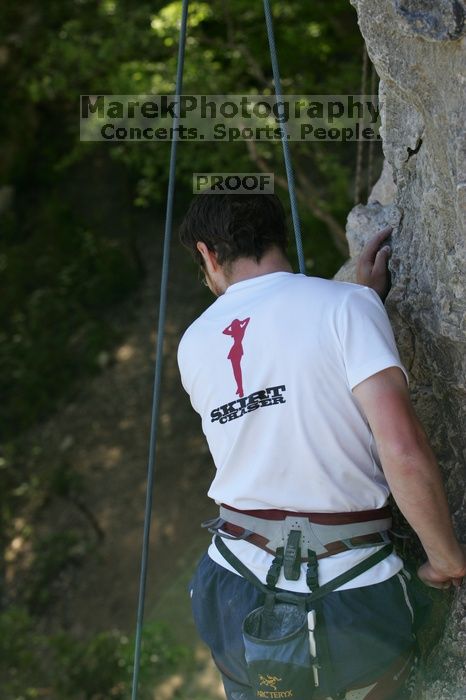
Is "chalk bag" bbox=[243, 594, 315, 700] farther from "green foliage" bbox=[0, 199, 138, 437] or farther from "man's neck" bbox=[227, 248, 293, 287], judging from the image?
→ "green foliage" bbox=[0, 199, 138, 437]

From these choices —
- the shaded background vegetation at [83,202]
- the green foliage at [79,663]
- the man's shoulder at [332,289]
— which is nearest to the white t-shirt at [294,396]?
→ the man's shoulder at [332,289]

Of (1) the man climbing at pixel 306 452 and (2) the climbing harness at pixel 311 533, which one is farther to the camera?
(2) the climbing harness at pixel 311 533

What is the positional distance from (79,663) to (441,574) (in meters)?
4.28

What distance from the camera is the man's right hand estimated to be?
6.56 feet

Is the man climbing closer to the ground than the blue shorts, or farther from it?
farther from it

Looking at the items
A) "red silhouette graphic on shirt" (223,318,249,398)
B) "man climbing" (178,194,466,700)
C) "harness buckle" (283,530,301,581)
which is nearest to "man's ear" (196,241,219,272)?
"man climbing" (178,194,466,700)

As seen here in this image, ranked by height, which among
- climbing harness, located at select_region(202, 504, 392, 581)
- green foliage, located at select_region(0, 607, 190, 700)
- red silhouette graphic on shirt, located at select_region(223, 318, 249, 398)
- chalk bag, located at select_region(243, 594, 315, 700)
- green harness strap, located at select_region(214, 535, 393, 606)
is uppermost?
red silhouette graphic on shirt, located at select_region(223, 318, 249, 398)

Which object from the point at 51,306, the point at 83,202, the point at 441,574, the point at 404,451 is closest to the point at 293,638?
the point at 441,574

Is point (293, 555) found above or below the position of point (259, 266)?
below

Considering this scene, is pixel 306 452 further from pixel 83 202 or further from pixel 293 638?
pixel 83 202

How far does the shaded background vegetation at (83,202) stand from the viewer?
5785 mm

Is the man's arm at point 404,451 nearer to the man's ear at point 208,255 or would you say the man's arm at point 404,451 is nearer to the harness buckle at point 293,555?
the harness buckle at point 293,555

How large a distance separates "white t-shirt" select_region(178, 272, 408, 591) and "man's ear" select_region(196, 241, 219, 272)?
8 cm

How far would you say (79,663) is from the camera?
5770 mm
